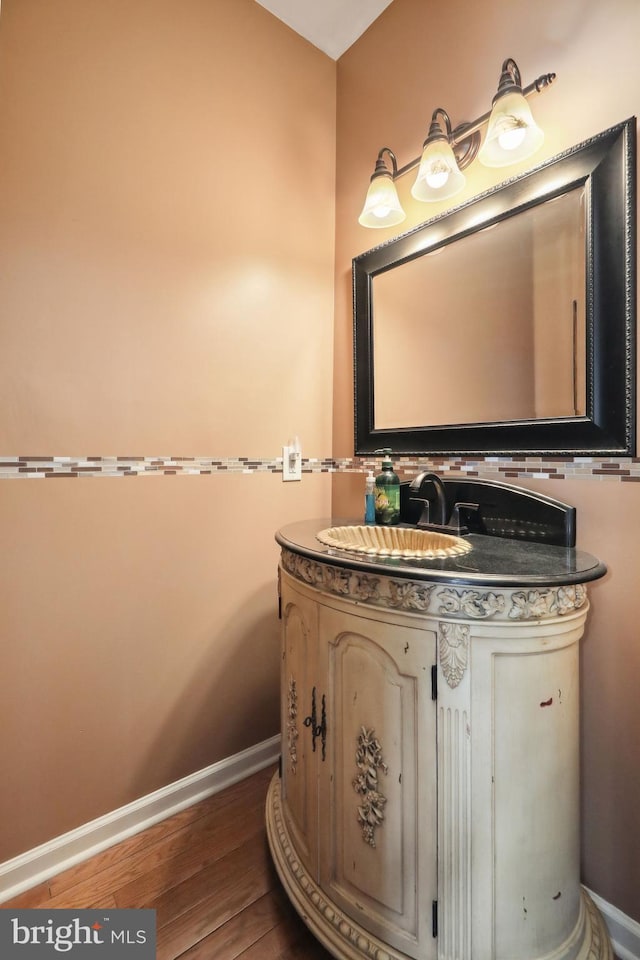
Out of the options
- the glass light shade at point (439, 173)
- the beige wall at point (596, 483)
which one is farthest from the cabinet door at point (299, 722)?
the glass light shade at point (439, 173)

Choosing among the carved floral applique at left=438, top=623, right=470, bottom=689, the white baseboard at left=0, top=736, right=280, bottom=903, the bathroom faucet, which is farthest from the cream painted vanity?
the white baseboard at left=0, top=736, right=280, bottom=903

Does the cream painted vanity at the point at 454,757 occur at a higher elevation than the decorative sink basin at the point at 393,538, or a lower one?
lower

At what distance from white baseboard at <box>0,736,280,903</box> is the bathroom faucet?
107 centimetres

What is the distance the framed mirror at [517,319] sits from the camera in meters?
0.96

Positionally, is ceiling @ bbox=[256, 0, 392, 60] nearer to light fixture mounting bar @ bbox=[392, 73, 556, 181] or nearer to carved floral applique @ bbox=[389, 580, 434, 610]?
light fixture mounting bar @ bbox=[392, 73, 556, 181]

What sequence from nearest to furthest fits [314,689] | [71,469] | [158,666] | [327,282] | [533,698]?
[533,698] → [314,689] → [71,469] → [158,666] → [327,282]

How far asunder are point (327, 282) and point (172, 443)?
3.10 feet

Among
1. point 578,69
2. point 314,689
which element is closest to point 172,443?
point 314,689

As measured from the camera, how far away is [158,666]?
53.9 inches

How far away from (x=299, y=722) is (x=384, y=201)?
153cm

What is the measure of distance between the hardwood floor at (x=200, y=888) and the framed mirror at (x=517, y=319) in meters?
1.27

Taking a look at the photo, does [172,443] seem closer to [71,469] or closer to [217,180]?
[71,469]

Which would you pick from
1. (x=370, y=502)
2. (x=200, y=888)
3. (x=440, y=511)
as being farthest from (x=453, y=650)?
(x=200, y=888)

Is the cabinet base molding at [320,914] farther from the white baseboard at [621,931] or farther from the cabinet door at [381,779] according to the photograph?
the white baseboard at [621,931]
